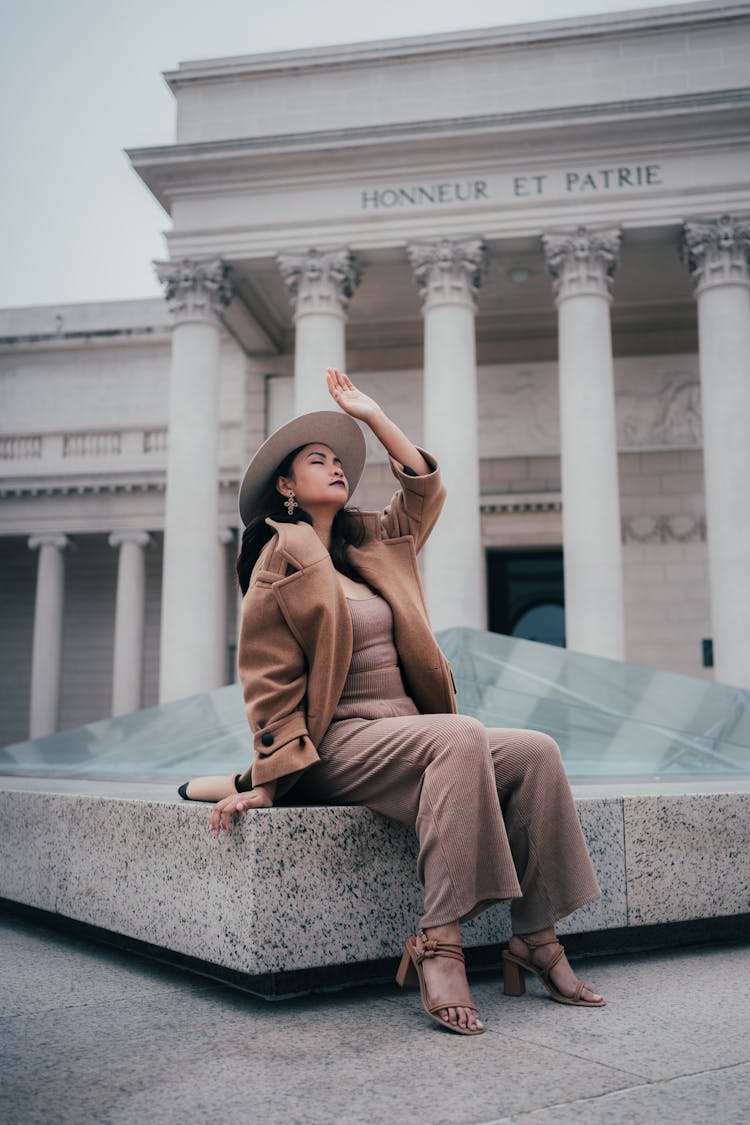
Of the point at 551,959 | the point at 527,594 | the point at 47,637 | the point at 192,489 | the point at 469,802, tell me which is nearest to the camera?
the point at 469,802

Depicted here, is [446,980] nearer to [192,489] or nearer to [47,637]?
[192,489]

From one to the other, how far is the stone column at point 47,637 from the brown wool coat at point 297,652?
3234 cm

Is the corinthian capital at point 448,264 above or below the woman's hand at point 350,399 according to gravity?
above

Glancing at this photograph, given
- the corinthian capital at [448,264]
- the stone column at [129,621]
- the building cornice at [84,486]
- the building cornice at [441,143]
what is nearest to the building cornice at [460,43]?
the building cornice at [441,143]

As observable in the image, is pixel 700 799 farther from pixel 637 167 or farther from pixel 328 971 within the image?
pixel 637 167

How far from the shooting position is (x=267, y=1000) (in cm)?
465

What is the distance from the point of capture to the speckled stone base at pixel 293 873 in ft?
15.0

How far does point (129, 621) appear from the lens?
35000 mm

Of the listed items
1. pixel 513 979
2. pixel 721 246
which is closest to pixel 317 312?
pixel 721 246

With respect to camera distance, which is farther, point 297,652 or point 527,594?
point 527,594

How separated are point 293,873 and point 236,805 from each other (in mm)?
390

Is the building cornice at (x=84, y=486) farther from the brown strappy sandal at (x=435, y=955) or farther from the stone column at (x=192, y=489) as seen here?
the brown strappy sandal at (x=435, y=955)

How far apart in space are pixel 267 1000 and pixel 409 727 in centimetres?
135

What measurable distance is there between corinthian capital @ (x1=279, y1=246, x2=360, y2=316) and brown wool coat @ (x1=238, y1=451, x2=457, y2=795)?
2252 centimetres
